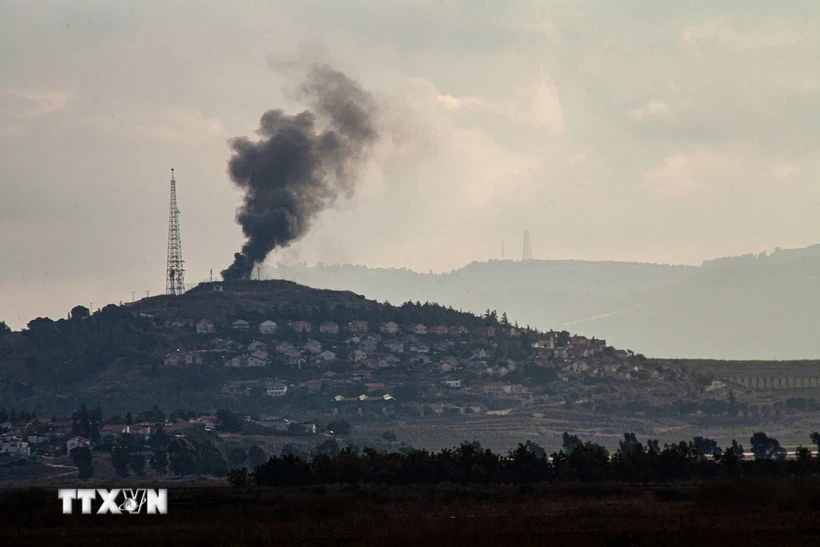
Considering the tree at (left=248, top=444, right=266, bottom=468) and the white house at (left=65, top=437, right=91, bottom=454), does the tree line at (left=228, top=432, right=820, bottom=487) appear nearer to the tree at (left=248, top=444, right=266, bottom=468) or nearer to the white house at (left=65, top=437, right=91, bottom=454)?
the tree at (left=248, top=444, right=266, bottom=468)

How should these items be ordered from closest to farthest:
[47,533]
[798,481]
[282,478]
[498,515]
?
[47,533]
[498,515]
[798,481]
[282,478]

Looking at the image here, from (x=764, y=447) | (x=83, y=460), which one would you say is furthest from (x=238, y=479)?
→ (x=764, y=447)

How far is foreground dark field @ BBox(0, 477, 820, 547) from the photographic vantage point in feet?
222

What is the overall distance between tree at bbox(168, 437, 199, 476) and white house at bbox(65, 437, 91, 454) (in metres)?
16.9

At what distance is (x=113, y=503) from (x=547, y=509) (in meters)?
24.6

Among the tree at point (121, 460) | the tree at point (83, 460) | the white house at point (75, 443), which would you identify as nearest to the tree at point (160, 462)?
the tree at point (121, 460)

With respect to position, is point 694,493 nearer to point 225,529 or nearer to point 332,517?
point 332,517

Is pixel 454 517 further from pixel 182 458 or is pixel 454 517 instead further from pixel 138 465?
pixel 138 465

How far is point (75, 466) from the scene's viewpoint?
18025 cm


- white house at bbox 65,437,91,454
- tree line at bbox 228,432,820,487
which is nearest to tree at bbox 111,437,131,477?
white house at bbox 65,437,91,454

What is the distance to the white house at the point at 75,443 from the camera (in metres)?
192

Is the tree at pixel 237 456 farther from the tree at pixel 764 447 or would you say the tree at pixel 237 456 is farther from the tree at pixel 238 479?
the tree at pixel 238 479

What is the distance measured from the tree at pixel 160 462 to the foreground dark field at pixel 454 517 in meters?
70.7

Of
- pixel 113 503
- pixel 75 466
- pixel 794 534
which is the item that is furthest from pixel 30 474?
pixel 794 534
